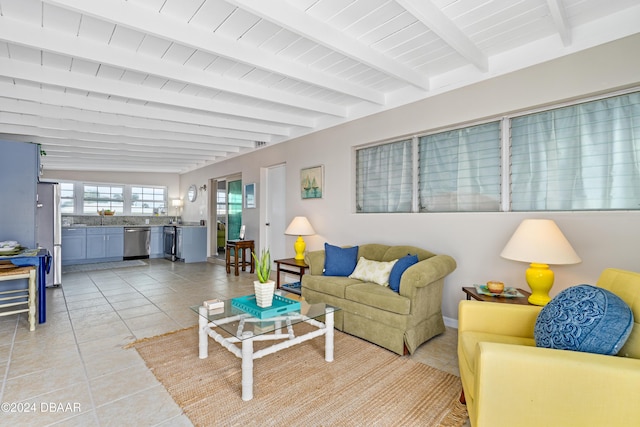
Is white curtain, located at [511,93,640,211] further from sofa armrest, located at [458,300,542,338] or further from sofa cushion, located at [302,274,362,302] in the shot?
sofa cushion, located at [302,274,362,302]

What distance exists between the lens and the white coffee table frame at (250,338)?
6.51ft

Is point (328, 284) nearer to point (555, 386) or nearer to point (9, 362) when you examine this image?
point (555, 386)

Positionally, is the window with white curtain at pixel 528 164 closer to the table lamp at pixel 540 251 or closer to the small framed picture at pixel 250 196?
the table lamp at pixel 540 251

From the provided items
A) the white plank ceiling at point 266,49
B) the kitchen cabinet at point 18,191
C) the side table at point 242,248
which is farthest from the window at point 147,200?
the kitchen cabinet at point 18,191

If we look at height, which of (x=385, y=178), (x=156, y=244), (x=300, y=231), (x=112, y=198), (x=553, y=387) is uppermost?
(x=385, y=178)

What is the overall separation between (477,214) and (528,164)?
0.61 meters

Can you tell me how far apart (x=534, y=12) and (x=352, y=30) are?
1338 mm

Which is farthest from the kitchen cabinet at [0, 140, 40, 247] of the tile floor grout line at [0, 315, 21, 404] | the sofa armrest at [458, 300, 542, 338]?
the sofa armrest at [458, 300, 542, 338]

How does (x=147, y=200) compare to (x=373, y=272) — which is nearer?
(x=373, y=272)

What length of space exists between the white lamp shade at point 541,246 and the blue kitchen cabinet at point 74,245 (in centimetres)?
835

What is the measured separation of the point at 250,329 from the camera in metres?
2.15

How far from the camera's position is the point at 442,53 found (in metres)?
2.96

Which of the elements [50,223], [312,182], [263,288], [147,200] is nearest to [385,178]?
[312,182]

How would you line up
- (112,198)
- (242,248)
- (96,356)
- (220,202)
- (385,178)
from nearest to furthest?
(96,356), (385,178), (242,248), (220,202), (112,198)
